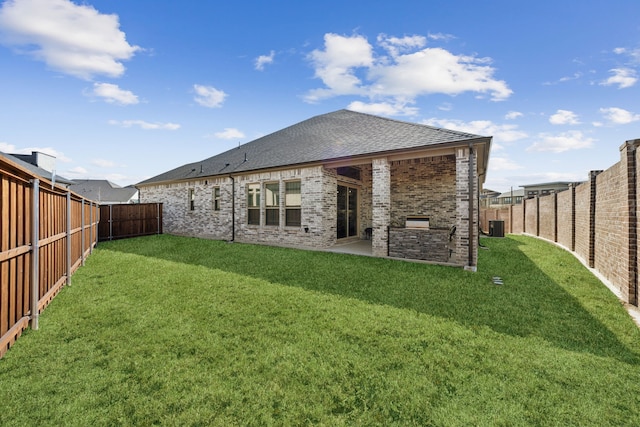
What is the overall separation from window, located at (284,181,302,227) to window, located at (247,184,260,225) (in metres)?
1.75

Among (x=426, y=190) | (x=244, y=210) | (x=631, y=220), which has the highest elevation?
(x=426, y=190)

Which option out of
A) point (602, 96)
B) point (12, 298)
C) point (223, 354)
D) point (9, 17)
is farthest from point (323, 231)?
point (602, 96)

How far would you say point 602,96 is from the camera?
11.0 m

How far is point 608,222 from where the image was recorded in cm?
581

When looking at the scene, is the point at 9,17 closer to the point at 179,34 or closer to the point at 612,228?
the point at 179,34

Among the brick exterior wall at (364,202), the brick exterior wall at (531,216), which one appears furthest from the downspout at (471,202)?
the brick exterior wall at (531,216)

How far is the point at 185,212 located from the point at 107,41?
1009 cm

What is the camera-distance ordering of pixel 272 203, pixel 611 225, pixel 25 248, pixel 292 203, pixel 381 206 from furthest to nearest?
pixel 272 203
pixel 292 203
pixel 381 206
pixel 611 225
pixel 25 248

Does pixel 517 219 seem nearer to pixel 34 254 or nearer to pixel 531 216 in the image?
pixel 531 216

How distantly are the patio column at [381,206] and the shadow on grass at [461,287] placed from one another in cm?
67

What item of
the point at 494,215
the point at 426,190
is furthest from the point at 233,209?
the point at 494,215

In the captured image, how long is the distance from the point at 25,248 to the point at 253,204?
9207mm

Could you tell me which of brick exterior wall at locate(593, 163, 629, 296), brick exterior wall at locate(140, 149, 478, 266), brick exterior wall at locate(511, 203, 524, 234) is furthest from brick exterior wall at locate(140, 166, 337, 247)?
brick exterior wall at locate(511, 203, 524, 234)

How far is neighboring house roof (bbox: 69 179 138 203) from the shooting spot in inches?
1471
